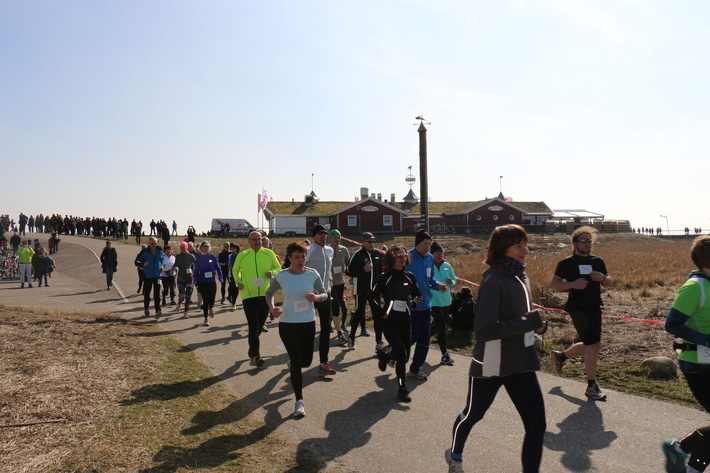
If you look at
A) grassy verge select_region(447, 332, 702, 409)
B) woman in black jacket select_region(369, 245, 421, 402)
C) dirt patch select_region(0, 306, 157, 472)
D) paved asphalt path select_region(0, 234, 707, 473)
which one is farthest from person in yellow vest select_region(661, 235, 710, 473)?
dirt patch select_region(0, 306, 157, 472)

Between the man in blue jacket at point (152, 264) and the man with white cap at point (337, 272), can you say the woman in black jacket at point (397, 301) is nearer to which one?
the man with white cap at point (337, 272)

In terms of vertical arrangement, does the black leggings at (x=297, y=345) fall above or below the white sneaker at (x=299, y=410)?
above

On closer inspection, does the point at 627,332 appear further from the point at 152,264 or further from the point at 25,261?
the point at 25,261

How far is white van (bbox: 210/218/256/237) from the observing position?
198 ft

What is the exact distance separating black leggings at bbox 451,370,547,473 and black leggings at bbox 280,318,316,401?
234 centimetres

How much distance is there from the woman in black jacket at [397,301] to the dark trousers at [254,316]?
2.22 meters

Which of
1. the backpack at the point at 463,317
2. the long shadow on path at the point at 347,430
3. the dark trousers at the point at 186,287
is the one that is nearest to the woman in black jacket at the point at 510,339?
the long shadow on path at the point at 347,430

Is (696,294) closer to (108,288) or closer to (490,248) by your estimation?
(490,248)

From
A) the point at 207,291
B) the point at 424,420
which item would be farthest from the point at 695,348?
the point at 207,291

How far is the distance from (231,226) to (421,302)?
57387mm

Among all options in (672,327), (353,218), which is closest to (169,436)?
(672,327)

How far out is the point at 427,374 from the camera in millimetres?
7715

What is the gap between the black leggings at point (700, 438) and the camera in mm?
3838

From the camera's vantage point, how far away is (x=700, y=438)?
3.87 m
